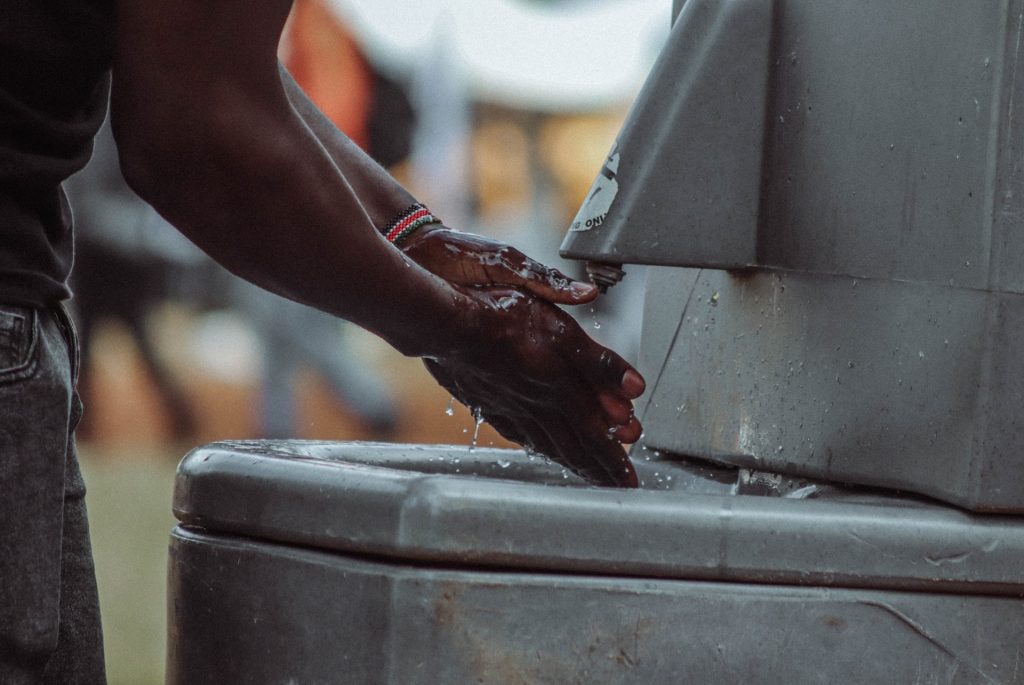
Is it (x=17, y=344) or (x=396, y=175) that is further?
(x=396, y=175)

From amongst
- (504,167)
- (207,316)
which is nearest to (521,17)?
(504,167)

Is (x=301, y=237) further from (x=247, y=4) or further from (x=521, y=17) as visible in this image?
(x=521, y=17)

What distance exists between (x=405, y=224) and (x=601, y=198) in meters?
0.26

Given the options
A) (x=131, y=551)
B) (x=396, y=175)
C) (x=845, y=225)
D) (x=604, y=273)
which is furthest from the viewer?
(x=396, y=175)

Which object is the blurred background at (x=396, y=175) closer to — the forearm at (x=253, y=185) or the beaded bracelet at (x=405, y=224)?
the beaded bracelet at (x=405, y=224)

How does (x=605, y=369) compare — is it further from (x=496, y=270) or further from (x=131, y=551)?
(x=131, y=551)

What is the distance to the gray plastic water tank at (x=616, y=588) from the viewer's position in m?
1.24

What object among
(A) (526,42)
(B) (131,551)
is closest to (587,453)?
(B) (131,551)

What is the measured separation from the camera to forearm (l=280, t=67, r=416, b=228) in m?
1.72

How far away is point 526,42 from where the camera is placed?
26.6ft

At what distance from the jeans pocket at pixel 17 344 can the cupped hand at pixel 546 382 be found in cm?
43

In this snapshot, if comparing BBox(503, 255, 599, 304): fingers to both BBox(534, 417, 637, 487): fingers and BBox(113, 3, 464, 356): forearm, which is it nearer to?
BBox(534, 417, 637, 487): fingers

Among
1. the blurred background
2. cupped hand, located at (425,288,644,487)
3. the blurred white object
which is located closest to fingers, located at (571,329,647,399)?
cupped hand, located at (425,288,644,487)

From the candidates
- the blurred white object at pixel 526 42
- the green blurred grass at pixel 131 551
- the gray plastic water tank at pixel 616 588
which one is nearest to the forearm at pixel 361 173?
the gray plastic water tank at pixel 616 588
